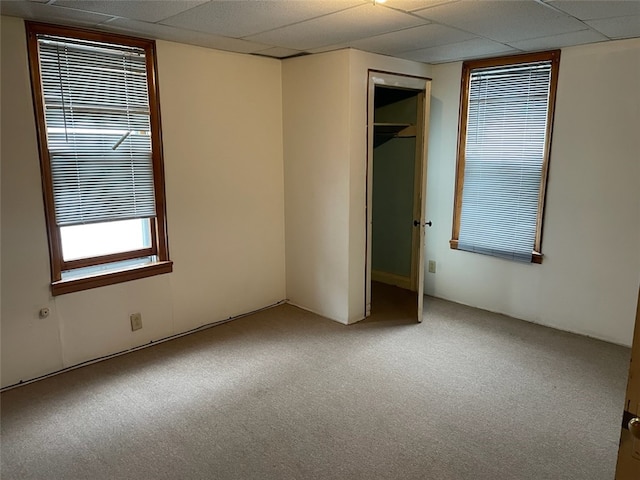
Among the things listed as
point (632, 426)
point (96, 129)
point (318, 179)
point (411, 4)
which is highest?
point (411, 4)

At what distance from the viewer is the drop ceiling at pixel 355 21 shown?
2475 millimetres

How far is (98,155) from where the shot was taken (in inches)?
124

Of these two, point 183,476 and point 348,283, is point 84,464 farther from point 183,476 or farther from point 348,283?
point 348,283

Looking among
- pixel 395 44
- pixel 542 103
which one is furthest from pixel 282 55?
pixel 542 103

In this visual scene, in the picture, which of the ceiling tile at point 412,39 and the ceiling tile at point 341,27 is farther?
the ceiling tile at point 412,39

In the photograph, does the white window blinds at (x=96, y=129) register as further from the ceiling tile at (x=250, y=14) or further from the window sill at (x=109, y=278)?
the ceiling tile at (x=250, y=14)

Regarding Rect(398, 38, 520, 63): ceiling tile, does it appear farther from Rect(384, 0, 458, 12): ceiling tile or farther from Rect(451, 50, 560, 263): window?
Rect(384, 0, 458, 12): ceiling tile

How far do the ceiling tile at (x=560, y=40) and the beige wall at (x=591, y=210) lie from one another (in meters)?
0.13

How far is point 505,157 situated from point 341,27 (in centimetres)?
196

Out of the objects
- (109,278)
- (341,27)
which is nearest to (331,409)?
(109,278)

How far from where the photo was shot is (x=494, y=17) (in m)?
2.71

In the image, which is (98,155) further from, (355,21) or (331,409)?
(331,409)

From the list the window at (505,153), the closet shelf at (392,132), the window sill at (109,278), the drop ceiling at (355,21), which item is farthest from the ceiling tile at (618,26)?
the window sill at (109,278)

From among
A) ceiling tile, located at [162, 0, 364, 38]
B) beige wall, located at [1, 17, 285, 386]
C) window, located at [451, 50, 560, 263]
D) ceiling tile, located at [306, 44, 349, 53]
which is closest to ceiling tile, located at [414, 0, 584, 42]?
ceiling tile, located at [162, 0, 364, 38]
